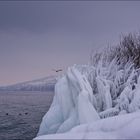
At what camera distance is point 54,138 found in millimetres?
5785

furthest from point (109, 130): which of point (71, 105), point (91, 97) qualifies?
point (71, 105)

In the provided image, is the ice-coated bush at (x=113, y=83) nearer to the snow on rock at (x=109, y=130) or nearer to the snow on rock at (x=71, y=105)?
the snow on rock at (x=71, y=105)

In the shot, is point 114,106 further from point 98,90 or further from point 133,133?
point 133,133

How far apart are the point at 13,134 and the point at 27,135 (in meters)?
2.01

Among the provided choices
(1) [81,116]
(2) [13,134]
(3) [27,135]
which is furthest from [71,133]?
(2) [13,134]

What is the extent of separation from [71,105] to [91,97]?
78 centimetres

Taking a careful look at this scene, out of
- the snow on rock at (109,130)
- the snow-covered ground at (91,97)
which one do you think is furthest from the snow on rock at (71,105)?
the snow on rock at (109,130)

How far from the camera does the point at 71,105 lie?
8.99m

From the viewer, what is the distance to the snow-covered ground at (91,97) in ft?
26.6

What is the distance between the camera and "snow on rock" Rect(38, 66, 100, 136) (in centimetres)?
799

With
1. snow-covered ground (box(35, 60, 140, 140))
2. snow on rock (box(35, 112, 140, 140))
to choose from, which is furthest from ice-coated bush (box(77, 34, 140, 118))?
snow on rock (box(35, 112, 140, 140))

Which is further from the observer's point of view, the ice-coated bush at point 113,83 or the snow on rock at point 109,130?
the ice-coated bush at point 113,83

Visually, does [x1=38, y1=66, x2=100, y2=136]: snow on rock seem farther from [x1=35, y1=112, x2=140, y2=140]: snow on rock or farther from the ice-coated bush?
[x1=35, y1=112, x2=140, y2=140]: snow on rock

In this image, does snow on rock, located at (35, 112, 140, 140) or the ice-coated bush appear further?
the ice-coated bush
